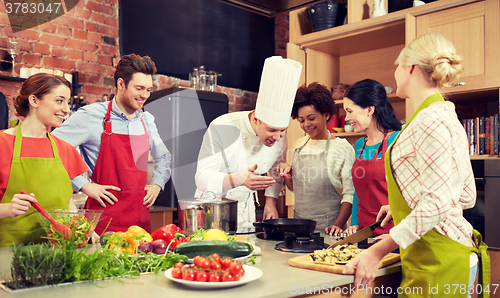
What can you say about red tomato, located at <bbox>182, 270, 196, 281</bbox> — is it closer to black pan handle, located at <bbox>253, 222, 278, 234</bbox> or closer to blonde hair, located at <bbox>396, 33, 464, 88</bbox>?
black pan handle, located at <bbox>253, 222, 278, 234</bbox>

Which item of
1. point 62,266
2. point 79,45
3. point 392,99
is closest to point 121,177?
point 62,266

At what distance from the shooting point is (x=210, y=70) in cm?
456

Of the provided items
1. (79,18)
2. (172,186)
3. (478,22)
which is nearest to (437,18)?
(478,22)

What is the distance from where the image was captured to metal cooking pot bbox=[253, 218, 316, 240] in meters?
1.70

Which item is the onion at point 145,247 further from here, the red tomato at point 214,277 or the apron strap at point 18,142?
the apron strap at point 18,142

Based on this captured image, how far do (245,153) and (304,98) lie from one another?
1.59ft

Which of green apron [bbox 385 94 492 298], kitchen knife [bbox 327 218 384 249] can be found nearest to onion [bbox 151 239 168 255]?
kitchen knife [bbox 327 218 384 249]

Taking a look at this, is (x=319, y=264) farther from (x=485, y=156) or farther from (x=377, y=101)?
(x=485, y=156)

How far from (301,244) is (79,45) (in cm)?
297

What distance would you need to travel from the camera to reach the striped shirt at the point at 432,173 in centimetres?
119

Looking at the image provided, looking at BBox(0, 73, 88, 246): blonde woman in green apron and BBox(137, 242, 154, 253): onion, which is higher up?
BBox(0, 73, 88, 246): blonde woman in green apron

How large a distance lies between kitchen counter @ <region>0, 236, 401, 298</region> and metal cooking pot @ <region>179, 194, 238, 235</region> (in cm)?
31

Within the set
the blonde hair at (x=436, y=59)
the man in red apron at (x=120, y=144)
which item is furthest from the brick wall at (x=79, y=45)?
the blonde hair at (x=436, y=59)

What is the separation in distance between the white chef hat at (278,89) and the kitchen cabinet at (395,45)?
3.83 ft
